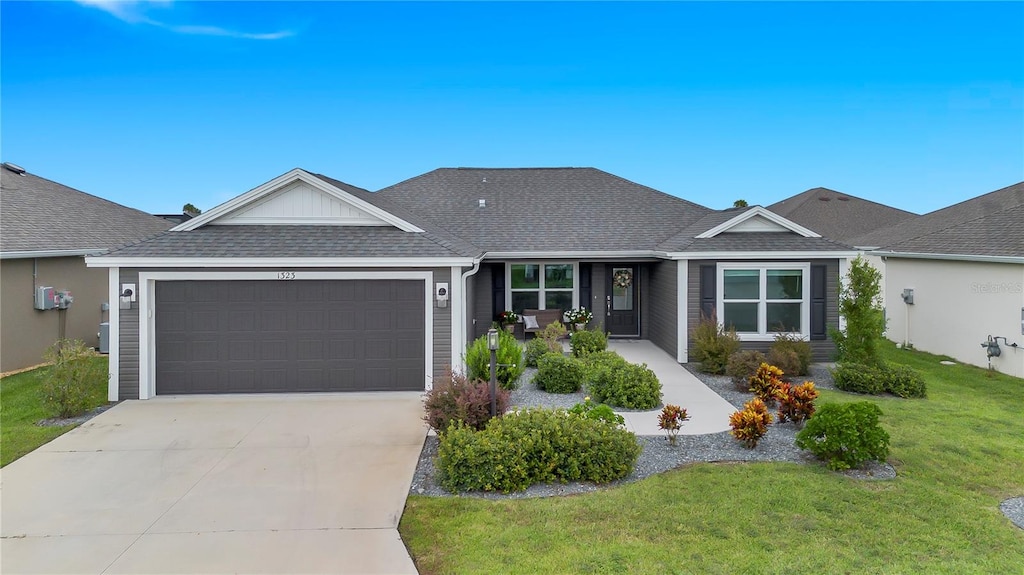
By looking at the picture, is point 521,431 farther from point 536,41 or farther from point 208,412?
point 536,41

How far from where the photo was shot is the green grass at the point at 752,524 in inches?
168

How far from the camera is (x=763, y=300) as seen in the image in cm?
1280

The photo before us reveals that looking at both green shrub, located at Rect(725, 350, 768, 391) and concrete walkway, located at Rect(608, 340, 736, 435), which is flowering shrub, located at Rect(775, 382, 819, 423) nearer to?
concrete walkway, located at Rect(608, 340, 736, 435)

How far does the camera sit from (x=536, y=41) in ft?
59.8

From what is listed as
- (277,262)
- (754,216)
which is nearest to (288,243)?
(277,262)

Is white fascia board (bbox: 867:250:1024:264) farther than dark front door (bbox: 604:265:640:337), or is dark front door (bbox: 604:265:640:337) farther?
dark front door (bbox: 604:265:640:337)

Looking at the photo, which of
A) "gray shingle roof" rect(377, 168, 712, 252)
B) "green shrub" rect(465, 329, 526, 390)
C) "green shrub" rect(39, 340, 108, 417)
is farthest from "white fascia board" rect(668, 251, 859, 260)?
"green shrub" rect(39, 340, 108, 417)

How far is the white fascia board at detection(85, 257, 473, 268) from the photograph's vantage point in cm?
938

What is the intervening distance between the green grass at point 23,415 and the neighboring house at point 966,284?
17232 mm

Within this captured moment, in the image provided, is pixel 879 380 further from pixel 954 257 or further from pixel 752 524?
pixel 752 524

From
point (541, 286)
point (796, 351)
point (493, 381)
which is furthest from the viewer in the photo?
point (541, 286)

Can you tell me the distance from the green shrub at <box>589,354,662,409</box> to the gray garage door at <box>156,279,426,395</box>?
3.16 m

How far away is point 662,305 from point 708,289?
6.03ft

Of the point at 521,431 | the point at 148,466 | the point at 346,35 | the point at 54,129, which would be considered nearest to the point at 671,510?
the point at 521,431
